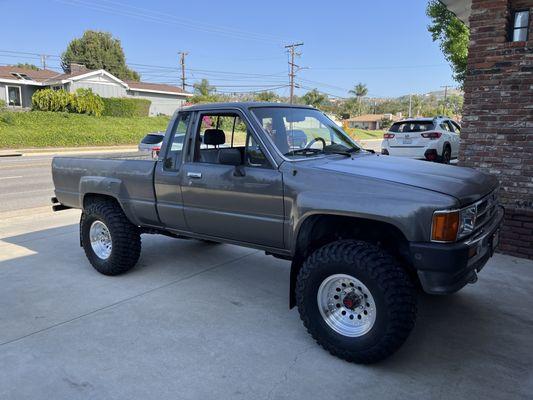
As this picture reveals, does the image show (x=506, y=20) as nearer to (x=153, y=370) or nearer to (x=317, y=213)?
(x=317, y=213)

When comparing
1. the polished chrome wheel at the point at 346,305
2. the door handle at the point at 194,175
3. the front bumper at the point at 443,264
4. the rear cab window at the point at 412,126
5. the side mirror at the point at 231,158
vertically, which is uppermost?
the rear cab window at the point at 412,126

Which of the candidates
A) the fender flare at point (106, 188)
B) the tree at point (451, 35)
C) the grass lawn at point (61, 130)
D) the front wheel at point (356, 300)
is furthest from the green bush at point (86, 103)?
the front wheel at point (356, 300)

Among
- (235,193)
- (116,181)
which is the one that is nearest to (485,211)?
(235,193)

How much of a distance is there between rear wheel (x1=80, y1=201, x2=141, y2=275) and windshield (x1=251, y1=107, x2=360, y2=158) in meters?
2.11

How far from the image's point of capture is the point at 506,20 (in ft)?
18.1

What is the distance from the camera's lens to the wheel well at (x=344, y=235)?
3.36 m

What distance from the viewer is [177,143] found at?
4566mm

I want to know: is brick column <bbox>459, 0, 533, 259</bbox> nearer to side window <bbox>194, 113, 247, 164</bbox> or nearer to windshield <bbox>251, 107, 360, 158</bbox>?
windshield <bbox>251, 107, 360, 158</bbox>

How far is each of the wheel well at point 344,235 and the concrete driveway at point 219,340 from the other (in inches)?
25.0

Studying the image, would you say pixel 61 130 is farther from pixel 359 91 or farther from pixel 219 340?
pixel 359 91

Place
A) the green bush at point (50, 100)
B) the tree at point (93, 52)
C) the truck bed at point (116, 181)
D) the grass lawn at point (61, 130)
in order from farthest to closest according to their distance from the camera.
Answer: the tree at point (93, 52) < the green bush at point (50, 100) < the grass lawn at point (61, 130) < the truck bed at point (116, 181)

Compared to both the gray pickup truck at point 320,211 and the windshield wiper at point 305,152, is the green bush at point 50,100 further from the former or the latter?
the windshield wiper at point 305,152

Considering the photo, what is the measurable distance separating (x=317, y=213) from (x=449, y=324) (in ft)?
5.39

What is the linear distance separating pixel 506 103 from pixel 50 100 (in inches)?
1311
